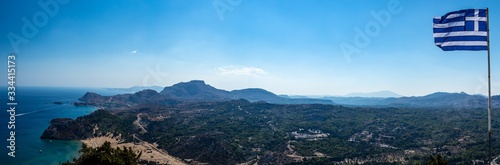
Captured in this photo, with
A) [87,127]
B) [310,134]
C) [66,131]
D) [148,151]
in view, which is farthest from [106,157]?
[310,134]

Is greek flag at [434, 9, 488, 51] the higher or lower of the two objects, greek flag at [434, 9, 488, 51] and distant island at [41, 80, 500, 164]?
the higher

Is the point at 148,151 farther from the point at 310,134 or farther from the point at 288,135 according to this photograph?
the point at 310,134

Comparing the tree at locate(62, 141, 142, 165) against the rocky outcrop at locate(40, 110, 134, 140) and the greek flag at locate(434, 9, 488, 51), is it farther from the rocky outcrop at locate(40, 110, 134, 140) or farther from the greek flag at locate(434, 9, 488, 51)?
the rocky outcrop at locate(40, 110, 134, 140)

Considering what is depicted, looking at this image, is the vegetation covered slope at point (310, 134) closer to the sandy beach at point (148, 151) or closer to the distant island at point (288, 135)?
the distant island at point (288, 135)

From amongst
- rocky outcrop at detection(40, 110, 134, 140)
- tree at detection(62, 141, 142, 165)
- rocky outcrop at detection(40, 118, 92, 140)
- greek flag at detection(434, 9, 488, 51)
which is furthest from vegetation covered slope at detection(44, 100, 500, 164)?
greek flag at detection(434, 9, 488, 51)

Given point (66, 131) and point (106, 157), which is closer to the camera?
point (106, 157)

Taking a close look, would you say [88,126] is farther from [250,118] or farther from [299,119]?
[299,119]

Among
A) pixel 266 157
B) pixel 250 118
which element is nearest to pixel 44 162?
pixel 266 157

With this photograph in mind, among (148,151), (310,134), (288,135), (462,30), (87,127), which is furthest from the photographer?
(310,134)

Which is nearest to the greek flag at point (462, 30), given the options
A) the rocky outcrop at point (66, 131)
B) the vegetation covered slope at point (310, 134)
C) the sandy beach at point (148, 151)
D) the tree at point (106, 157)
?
the tree at point (106, 157)
